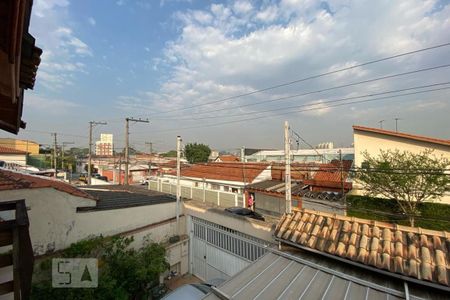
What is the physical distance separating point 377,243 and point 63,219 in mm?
8312

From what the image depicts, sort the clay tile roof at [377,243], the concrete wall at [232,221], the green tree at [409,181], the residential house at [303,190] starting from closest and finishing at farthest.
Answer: the clay tile roof at [377,243]
the concrete wall at [232,221]
the green tree at [409,181]
the residential house at [303,190]

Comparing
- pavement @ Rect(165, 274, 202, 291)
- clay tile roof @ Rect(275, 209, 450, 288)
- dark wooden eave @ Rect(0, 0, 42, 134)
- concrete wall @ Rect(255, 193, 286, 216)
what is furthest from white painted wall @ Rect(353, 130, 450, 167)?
dark wooden eave @ Rect(0, 0, 42, 134)

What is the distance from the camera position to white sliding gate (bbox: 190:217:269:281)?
8672mm

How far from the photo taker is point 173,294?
23.1 ft

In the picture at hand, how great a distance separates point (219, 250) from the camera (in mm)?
9766

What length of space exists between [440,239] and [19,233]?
5.93 m

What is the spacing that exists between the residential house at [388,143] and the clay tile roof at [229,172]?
19.5 feet

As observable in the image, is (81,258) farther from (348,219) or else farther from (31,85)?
(348,219)

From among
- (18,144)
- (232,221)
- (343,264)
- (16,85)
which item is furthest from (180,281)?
(18,144)

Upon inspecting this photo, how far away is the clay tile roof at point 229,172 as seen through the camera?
1834 centimetres

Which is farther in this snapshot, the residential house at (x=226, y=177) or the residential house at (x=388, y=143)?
the residential house at (x=226, y=177)

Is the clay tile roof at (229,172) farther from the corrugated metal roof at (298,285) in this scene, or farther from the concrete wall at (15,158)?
the concrete wall at (15,158)

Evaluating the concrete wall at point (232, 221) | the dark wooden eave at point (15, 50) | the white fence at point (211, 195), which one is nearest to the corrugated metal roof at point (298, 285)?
the dark wooden eave at point (15, 50)

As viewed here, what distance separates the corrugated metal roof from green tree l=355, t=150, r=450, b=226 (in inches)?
319
